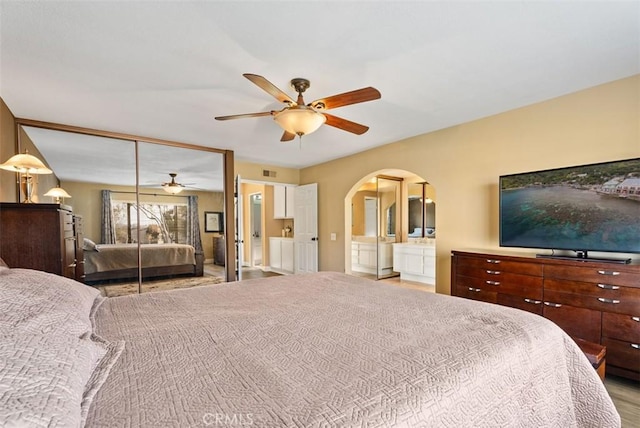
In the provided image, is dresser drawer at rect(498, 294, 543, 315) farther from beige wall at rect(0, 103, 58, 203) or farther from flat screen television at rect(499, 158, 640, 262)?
beige wall at rect(0, 103, 58, 203)

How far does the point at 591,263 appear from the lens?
2.37 m

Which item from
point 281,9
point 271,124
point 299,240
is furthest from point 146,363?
point 299,240

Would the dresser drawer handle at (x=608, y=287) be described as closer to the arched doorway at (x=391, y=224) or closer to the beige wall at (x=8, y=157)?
the arched doorway at (x=391, y=224)

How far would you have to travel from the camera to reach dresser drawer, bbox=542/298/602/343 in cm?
236

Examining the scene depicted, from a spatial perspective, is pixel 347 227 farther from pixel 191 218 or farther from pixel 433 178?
pixel 191 218

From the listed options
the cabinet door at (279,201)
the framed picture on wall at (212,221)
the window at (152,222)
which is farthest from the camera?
the cabinet door at (279,201)

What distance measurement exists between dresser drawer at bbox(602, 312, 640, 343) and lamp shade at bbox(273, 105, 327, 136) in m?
2.79

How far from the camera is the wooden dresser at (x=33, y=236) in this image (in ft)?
8.00

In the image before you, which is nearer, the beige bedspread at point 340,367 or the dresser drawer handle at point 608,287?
the beige bedspread at point 340,367

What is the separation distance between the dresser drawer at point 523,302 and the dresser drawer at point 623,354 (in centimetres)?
46

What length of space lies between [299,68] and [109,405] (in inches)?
91.8

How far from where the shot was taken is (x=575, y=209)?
2.61 metres

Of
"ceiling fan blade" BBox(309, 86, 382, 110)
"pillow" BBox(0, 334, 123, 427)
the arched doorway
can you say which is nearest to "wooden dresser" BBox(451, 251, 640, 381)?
"ceiling fan blade" BBox(309, 86, 382, 110)

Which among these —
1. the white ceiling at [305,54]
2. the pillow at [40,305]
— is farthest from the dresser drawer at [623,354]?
the pillow at [40,305]
